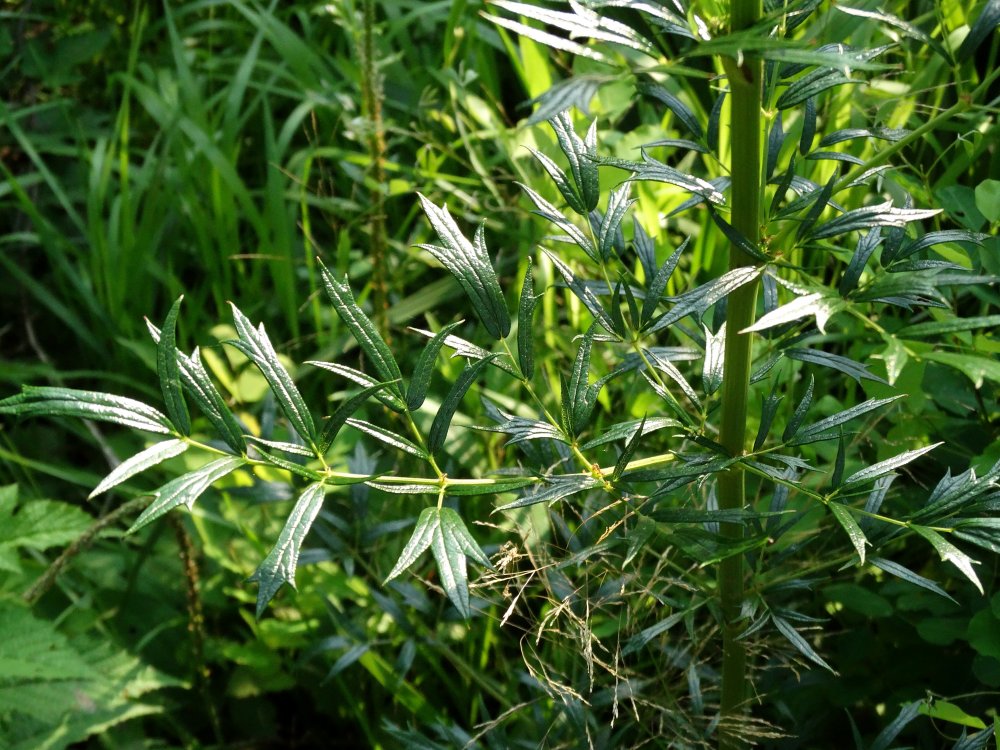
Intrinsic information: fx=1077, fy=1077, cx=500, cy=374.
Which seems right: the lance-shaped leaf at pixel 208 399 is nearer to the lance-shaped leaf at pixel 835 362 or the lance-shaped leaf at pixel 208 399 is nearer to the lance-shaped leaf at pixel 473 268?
the lance-shaped leaf at pixel 473 268

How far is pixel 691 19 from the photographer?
2.50 feet

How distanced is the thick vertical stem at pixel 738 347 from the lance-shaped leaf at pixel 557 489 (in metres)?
0.15

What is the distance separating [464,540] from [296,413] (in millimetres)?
153

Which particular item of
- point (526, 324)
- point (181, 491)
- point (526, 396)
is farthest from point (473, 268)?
point (526, 396)

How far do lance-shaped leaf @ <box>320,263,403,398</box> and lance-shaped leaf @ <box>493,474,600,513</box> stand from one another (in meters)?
0.13

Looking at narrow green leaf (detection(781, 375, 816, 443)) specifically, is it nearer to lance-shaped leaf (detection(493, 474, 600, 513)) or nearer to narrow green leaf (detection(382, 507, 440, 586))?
lance-shaped leaf (detection(493, 474, 600, 513))

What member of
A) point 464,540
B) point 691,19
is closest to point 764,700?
point 464,540

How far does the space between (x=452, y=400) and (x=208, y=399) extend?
0.58 feet

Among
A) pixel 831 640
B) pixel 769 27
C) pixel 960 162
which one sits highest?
pixel 769 27

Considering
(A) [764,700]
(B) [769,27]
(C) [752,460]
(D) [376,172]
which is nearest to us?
(B) [769,27]

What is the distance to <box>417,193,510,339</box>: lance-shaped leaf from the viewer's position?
0.81m

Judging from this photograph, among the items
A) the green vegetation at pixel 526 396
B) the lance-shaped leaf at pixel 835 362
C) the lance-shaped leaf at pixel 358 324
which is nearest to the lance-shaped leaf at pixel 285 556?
the green vegetation at pixel 526 396

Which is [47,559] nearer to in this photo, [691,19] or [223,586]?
[223,586]

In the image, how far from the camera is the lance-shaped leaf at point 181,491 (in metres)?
0.68
